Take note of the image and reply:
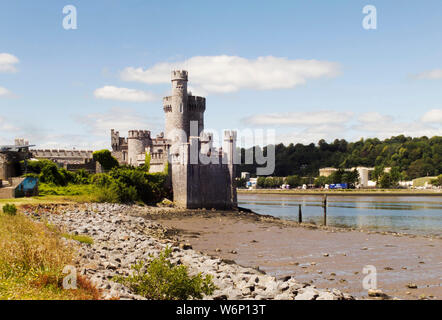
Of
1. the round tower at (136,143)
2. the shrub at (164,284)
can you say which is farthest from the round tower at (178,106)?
the shrub at (164,284)

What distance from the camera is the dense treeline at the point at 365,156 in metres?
146

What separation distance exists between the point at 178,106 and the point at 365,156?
12894 cm

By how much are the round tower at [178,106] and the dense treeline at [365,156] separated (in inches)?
3827

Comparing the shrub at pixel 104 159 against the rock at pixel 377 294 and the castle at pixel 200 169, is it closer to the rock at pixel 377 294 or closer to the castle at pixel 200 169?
the castle at pixel 200 169

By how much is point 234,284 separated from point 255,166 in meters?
178

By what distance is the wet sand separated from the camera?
15.7 m

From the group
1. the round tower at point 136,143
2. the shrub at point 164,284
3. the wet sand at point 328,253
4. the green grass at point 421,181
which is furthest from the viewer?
the green grass at point 421,181

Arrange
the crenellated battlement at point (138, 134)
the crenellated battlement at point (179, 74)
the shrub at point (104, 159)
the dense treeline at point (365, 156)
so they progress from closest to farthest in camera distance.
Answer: the shrub at point (104, 159) < the crenellated battlement at point (138, 134) < the crenellated battlement at point (179, 74) < the dense treeline at point (365, 156)

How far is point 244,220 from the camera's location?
38812mm

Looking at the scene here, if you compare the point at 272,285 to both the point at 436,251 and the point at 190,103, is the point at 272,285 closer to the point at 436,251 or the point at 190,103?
the point at 436,251

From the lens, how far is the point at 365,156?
174 metres

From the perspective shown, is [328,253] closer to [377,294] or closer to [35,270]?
[377,294]

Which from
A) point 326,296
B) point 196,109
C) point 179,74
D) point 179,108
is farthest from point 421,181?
point 326,296

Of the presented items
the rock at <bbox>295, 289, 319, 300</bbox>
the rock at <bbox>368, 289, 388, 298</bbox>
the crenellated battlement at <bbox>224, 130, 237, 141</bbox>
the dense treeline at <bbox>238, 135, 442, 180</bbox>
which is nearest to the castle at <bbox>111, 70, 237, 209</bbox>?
the crenellated battlement at <bbox>224, 130, 237, 141</bbox>
